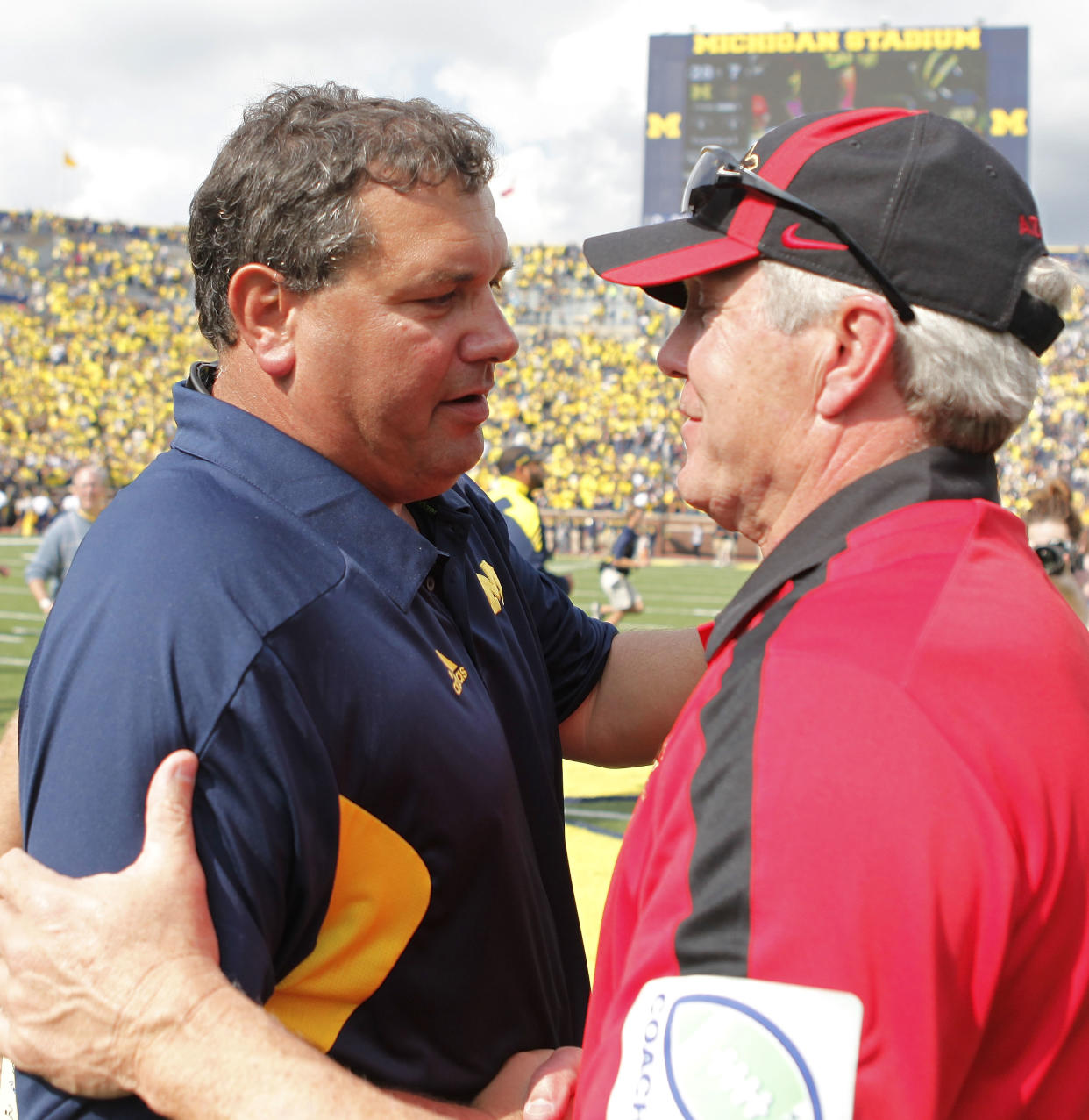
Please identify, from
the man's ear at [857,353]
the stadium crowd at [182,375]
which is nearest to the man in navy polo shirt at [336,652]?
the man's ear at [857,353]

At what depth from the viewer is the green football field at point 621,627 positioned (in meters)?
5.18

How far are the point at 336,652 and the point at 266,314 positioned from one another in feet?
1.81

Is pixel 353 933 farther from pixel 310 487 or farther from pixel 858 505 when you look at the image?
pixel 858 505

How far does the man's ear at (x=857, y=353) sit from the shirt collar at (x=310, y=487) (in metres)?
0.62

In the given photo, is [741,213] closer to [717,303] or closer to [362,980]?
[717,303]

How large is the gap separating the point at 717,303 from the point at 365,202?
52 cm

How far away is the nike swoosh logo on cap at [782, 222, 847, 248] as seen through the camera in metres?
1.31

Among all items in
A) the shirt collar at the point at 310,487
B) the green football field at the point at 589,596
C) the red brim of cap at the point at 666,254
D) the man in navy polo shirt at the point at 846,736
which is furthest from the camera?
the green football field at the point at 589,596

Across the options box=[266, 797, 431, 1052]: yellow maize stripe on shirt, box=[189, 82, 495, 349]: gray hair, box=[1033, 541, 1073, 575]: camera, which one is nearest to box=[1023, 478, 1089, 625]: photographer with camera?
box=[1033, 541, 1073, 575]: camera

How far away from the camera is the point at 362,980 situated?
145 centimetres

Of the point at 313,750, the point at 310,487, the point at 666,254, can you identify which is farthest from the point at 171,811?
the point at 666,254

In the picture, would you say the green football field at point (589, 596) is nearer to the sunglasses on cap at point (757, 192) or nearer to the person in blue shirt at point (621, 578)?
the person in blue shirt at point (621, 578)

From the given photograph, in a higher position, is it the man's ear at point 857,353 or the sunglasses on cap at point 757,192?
the sunglasses on cap at point 757,192

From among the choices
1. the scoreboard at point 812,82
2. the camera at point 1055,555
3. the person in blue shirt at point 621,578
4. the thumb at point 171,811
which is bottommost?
the person in blue shirt at point 621,578
